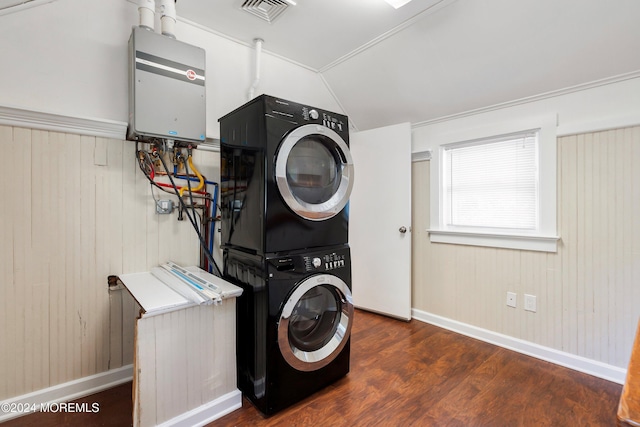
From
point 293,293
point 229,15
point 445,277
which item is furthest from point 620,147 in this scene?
point 229,15

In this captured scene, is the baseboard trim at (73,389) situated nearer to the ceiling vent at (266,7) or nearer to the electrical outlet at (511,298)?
the ceiling vent at (266,7)

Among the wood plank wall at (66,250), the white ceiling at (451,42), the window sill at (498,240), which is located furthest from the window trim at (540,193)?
the wood plank wall at (66,250)

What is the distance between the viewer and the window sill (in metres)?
2.11

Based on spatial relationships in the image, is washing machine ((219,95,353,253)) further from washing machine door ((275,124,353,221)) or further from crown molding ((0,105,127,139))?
crown molding ((0,105,127,139))

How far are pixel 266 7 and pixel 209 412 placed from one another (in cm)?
244

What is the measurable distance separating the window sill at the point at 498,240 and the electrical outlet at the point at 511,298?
37 centimetres

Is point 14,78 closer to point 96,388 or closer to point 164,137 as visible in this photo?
point 164,137

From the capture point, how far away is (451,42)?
205 cm

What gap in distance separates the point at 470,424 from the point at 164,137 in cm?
228

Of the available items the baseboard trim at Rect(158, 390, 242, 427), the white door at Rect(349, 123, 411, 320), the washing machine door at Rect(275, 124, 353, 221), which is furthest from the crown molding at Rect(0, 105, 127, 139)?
the white door at Rect(349, 123, 411, 320)

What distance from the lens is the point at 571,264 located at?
2.03 meters

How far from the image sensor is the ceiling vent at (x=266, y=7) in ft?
6.09

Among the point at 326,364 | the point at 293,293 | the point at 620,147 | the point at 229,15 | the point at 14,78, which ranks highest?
the point at 229,15

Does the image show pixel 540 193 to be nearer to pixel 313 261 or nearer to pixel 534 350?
pixel 534 350
